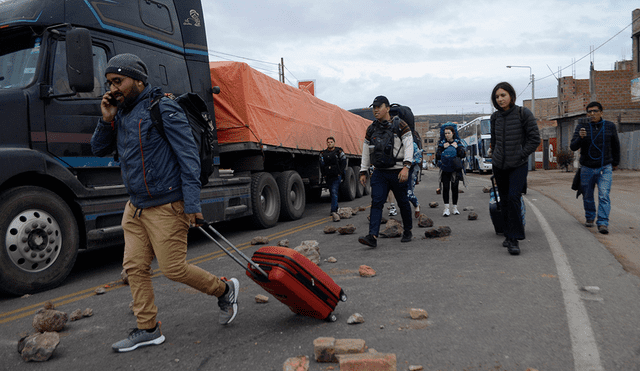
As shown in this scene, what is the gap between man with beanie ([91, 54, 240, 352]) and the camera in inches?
129

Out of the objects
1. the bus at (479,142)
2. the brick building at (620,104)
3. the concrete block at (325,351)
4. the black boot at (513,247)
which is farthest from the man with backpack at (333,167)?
the bus at (479,142)

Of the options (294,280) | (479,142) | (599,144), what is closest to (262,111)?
(599,144)

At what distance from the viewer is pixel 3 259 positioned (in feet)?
15.5

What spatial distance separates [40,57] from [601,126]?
24.8 feet

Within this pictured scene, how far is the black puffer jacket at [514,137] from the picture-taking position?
19.3 ft

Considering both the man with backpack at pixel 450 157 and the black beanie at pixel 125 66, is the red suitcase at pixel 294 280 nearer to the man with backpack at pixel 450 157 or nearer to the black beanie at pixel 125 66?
the black beanie at pixel 125 66

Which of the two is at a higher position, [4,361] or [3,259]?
[3,259]

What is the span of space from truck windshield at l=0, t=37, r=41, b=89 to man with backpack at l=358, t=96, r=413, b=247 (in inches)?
159

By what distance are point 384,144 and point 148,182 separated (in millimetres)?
3977

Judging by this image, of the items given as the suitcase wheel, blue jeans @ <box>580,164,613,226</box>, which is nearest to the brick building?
blue jeans @ <box>580,164,613,226</box>

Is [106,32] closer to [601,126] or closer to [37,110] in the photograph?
[37,110]

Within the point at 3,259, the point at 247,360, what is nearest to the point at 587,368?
the point at 247,360

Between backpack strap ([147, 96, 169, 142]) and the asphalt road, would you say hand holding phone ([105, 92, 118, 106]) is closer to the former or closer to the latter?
backpack strap ([147, 96, 169, 142])

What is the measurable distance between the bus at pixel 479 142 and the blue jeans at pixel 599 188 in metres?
27.7
